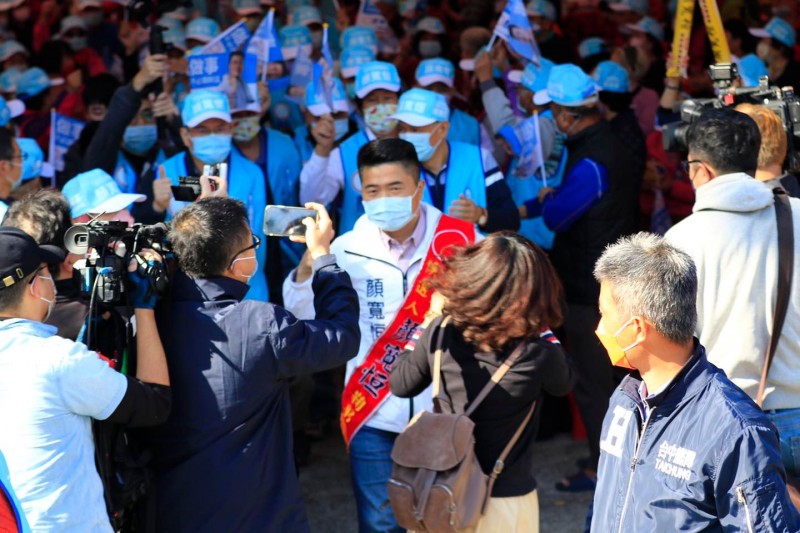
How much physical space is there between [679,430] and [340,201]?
3738mm

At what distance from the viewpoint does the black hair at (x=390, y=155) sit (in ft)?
14.5

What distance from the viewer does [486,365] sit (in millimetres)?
3436

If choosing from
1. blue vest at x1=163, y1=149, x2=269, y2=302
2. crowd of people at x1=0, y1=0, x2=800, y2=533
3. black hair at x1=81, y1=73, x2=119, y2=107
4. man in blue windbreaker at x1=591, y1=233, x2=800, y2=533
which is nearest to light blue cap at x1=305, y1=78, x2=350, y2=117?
crowd of people at x1=0, y1=0, x2=800, y2=533

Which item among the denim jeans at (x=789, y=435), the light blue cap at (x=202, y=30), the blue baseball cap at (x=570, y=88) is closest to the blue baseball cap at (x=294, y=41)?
the light blue cap at (x=202, y=30)

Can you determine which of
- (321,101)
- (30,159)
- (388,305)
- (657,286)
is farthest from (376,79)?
(657,286)

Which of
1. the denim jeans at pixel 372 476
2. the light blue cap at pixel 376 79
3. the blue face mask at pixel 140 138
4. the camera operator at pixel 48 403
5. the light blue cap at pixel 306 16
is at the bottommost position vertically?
the denim jeans at pixel 372 476

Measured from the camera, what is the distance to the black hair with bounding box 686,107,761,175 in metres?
3.59

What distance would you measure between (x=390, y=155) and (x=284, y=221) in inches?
32.6

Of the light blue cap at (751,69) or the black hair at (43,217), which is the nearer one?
the black hair at (43,217)

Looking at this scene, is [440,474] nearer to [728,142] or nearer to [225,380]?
[225,380]

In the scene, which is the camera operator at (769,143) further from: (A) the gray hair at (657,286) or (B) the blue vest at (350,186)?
(B) the blue vest at (350,186)

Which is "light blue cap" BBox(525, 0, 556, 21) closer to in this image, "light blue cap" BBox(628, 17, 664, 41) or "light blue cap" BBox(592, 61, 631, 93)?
"light blue cap" BBox(628, 17, 664, 41)

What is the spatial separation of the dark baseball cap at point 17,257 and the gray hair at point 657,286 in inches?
69.3

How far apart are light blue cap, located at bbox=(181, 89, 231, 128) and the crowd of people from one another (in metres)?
0.02
